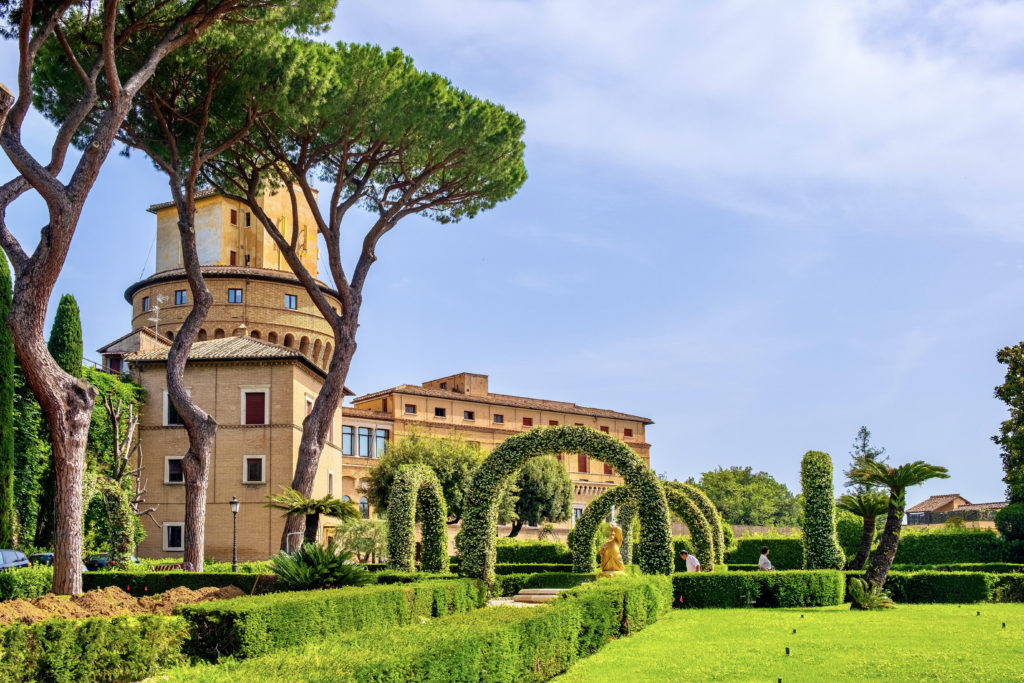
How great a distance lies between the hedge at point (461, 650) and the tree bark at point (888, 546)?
30.8 feet

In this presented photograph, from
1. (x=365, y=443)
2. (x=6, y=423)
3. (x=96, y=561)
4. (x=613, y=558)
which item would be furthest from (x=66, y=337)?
(x=365, y=443)

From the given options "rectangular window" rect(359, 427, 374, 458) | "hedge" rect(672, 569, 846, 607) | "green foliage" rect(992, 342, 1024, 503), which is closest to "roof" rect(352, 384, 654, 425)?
"rectangular window" rect(359, 427, 374, 458)

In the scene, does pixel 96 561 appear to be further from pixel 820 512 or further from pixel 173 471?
pixel 820 512

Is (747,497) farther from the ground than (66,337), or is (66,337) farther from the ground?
(66,337)

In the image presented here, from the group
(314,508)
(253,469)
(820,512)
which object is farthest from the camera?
(253,469)

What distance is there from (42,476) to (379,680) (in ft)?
79.0

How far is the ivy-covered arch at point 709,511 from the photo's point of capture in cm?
2694

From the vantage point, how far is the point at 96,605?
38.9 ft

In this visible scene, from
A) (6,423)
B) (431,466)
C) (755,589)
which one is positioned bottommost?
(755,589)

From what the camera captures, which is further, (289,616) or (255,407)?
(255,407)

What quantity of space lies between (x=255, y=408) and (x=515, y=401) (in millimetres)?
30814

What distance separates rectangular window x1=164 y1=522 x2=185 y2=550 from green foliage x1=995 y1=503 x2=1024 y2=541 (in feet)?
94.1

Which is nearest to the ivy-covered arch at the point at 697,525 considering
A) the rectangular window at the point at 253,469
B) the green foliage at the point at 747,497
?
the rectangular window at the point at 253,469

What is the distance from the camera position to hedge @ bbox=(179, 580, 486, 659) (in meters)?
10.3
